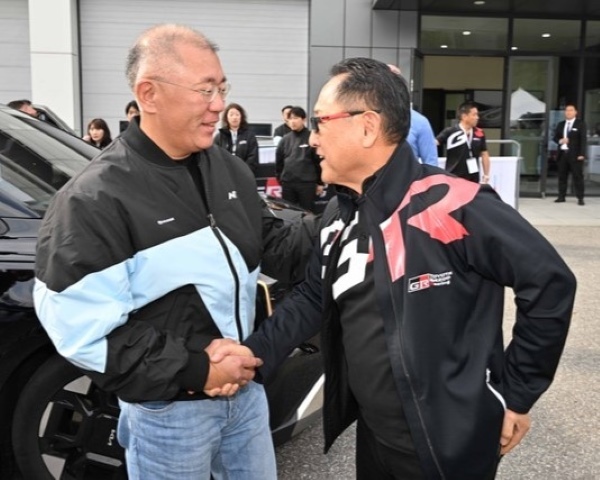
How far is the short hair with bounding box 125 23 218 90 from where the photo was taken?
162 cm

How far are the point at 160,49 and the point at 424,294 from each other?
0.88 m

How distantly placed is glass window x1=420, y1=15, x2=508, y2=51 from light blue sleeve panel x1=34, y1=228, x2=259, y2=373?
44.8 ft

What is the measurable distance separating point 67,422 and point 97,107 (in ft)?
43.0

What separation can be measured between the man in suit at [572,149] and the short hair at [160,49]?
42.7 ft

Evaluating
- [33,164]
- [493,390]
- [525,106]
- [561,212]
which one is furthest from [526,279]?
[525,106]

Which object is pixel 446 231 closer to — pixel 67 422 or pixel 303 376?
pixel 303 376

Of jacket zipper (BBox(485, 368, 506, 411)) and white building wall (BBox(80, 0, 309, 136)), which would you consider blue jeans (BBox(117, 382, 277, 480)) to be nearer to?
jacket zipper (BBox(485, 368, 506, 411))

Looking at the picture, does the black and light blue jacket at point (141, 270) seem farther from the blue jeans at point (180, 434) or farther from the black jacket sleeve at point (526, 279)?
the black jacket sleeve at point (526, 279)

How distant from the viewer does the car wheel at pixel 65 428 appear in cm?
247

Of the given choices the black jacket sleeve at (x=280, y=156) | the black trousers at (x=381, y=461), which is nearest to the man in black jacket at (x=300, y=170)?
the black jacket sleeve at (x=280, y=156)

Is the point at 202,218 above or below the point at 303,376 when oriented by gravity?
above

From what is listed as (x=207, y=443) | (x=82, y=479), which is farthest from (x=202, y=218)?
(x=82, y=479)

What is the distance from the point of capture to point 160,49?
5.32 feet

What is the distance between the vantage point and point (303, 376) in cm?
274
